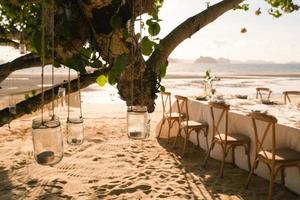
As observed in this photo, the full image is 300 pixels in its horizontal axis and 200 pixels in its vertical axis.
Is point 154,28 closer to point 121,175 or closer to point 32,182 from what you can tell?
point 121,175

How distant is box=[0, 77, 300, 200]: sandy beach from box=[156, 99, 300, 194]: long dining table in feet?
0.46

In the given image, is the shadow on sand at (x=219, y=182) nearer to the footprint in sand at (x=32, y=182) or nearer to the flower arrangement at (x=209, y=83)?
the flower arrangement at (x=209, y=83)

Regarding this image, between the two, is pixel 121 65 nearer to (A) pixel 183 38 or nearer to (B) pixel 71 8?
(B) pixel 71 8

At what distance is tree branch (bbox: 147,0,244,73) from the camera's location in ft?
7.11

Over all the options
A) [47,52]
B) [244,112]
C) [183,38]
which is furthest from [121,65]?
[244,112]

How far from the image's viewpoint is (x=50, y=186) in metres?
4.50

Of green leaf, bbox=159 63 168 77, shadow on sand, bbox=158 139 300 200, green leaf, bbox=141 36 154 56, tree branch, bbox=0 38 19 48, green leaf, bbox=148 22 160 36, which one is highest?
tree branch, bbox=0 38 19 48

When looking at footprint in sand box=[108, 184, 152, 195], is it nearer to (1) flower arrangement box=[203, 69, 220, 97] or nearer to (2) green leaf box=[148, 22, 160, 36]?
(1) flower arrangement box=[203, 69, 220, 97]

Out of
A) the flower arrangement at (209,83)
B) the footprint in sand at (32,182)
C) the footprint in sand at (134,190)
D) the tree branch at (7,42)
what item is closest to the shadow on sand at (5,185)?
the footprint in sand at (32,182)

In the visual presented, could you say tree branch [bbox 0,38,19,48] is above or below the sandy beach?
above

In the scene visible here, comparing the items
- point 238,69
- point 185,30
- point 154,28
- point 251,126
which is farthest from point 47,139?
point 238,69

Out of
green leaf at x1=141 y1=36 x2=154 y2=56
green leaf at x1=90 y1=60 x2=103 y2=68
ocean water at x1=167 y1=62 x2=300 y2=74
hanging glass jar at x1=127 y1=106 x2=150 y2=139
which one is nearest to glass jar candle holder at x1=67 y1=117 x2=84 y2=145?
hanging glass jar at x1=127 y1=106 x2=150 y2=139

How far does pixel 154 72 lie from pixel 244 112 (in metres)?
3.32

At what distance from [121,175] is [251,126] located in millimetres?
2041
